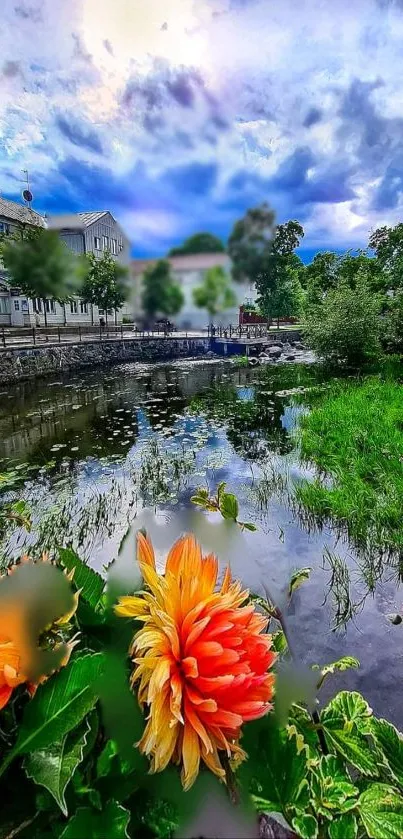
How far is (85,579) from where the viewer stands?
1.90 feet

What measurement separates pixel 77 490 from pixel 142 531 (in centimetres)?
496

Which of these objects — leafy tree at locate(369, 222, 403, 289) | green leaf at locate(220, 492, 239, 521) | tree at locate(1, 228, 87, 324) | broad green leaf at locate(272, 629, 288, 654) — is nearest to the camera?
broad green leaf at locate(272, 629, 288, 654)

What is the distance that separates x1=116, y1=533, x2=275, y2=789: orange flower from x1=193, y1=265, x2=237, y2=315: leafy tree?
2.56 feet

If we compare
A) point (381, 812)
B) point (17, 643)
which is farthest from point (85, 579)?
point (381, 812)

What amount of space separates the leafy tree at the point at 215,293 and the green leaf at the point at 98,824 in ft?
3.20

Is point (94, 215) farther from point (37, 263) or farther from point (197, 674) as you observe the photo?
point (37, 263)

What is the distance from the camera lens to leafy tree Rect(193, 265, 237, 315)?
41.5 inches

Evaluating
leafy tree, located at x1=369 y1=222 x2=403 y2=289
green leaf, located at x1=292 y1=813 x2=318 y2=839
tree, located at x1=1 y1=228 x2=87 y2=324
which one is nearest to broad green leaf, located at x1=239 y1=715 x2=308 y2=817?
green leaf, located at x1=292 y1=813 x2=318 y2=839

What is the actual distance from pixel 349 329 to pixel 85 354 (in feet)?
36.5

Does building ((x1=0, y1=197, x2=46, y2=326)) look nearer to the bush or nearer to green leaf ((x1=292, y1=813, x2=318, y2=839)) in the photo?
the bush

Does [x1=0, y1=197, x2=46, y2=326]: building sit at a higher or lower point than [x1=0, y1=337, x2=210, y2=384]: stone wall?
higher

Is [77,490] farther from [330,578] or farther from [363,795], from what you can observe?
[363,795]

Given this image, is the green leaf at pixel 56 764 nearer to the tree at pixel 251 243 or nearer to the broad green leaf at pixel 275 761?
the broad green leaf at pixel 275 761

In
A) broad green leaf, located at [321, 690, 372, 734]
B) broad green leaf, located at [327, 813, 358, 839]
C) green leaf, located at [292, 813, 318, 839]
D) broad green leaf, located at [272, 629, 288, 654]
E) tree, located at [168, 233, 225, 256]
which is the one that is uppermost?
tree, located at [168, 233, 225, 256]
